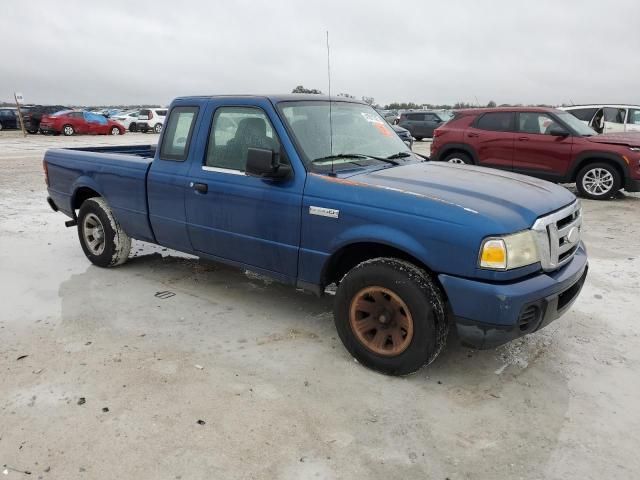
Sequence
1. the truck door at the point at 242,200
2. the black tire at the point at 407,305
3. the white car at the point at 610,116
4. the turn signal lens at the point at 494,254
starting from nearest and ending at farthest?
the turn signal lens at the point at 494,254, the black tire at the point at 407,305, the truck door at the point at 242,200, the white car at the point at 610,116

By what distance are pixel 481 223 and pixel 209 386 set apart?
1926 mm

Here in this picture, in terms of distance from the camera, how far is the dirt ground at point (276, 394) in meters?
2.59

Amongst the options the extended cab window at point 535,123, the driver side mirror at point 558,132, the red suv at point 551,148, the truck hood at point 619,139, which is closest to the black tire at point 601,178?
the red suv at point 551,148

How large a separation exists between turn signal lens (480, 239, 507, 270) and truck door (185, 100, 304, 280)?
131cm

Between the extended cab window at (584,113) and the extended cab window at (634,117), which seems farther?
the extended cab window at (634,117)

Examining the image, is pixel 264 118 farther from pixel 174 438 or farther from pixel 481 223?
pixel 174 438

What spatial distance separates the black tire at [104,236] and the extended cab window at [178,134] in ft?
3.65

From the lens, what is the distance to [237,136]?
162 inches

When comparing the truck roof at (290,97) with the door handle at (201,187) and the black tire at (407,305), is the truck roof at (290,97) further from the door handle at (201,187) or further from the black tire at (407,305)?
the black tire at (407,305)

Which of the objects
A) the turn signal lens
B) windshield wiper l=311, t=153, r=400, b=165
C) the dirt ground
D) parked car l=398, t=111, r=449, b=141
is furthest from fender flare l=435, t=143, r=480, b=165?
parked car l=398, t=111, r=449, b=141

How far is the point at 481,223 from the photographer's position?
2.94m

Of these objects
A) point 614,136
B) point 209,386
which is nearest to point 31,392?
point 209,386

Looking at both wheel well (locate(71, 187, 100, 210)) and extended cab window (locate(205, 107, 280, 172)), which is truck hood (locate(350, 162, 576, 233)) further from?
wheel well (locate(71, 187, 100, 210))

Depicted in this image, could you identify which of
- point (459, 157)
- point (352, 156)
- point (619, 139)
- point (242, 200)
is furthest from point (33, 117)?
point (352, 156)
